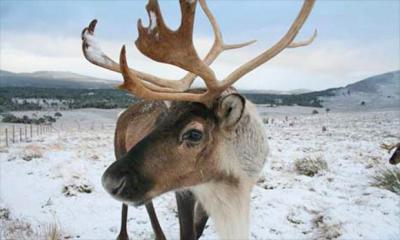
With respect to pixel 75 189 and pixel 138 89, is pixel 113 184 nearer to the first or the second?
pixel 138 89

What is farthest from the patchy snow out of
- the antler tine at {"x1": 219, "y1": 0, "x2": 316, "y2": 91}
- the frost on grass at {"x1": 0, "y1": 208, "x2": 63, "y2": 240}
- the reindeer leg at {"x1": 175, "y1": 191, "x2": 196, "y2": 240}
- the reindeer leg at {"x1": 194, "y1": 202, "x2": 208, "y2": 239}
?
the frost on grass at {"x1": 0, "y1": 208, "x2": 63, "y2": 240}

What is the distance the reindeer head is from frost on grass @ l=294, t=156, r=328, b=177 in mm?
5308

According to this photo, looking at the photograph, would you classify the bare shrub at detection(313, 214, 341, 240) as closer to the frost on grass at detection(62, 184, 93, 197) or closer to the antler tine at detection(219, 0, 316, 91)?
the antler tine at detection(219, 0, 316, 91)

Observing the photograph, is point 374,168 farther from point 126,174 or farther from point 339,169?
point 126,174

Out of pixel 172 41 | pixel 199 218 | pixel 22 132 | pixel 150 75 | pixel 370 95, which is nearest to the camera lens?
pixel 172 41

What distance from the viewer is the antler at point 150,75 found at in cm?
305

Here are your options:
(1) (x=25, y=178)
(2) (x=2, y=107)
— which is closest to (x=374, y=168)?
(1) (x=25, y=178)

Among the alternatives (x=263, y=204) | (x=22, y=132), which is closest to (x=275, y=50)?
(x=263, y=204)

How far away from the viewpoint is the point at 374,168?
26.7 ft

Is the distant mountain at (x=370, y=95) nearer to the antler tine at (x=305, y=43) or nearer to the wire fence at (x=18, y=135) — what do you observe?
the wire fence at (x=18, y=135)

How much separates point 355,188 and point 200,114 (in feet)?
16.0

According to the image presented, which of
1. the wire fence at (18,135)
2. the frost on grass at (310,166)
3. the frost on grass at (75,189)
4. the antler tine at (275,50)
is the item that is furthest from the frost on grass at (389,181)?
the wire fence at (18,135)

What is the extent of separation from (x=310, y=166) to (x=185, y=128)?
6.00 meters

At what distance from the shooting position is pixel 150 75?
389 centimetres
